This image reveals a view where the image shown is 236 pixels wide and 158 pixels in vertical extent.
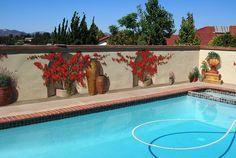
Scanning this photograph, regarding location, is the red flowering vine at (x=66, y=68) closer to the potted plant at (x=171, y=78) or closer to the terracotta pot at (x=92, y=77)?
the terracotta pot at (x=92, y=77)

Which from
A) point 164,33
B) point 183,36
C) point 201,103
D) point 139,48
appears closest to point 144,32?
point 164,33

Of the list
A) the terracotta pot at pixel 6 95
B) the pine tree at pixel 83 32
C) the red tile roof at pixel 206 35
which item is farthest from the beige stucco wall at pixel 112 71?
the red tile roof at pixel 206 35

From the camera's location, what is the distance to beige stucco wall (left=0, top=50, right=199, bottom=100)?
40.6 feet

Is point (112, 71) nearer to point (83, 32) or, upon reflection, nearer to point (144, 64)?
point (144, 64)

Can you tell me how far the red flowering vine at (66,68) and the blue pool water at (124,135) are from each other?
2.57 m

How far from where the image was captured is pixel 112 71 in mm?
15531

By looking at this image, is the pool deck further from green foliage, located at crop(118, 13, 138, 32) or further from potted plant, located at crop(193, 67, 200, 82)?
green foliage, located at crop(118, 13, 138, 32)

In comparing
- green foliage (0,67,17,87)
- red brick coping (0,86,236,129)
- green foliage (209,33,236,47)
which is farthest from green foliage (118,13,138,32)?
green foliage (0,67,17,87)

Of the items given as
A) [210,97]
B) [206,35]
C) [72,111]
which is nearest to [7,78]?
[72,111]

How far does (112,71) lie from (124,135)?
562 centimetres

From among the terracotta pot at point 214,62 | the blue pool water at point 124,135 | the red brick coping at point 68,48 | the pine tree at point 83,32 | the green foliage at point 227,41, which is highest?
the pine tree at point 83,32

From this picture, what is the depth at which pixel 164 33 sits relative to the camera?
112 feet

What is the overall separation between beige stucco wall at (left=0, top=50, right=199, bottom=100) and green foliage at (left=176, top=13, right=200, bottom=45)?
27.4 feet

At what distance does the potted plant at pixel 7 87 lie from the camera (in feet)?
38.5
